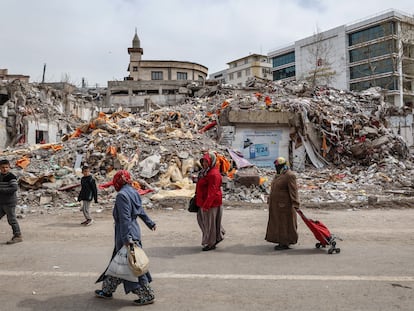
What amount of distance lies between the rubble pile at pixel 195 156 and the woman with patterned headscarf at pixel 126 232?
671 cm

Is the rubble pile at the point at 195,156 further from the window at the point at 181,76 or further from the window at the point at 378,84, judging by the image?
the window at the point at 181,76

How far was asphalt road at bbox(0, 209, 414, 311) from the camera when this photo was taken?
3.85 metres

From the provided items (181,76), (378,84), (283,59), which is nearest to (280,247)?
(181,76)

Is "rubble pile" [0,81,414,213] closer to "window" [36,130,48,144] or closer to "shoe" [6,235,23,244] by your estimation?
"shoe" [6,235,23,244]

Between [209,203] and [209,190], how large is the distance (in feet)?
0.68

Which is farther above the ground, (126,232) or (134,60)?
(134,60)

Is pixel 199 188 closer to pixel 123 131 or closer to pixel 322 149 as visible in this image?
pixel 123 131

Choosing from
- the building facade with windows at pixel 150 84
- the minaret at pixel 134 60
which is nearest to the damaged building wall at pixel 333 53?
the building facade with windows at pixel 150 84

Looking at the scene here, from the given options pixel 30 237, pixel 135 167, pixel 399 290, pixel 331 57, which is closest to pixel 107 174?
pixel 135 167

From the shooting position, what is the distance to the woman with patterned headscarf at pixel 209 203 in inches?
237

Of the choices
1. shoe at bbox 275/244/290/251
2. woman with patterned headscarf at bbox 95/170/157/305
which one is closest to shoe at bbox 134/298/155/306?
woman with patterned headscarf at bbox 95/170/157/305

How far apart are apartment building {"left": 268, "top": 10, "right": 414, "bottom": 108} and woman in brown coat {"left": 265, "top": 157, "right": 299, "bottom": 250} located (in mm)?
36672

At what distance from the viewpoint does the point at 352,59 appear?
2256 inches

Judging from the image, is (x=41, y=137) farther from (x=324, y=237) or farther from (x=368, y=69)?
(x=368, y=69)
